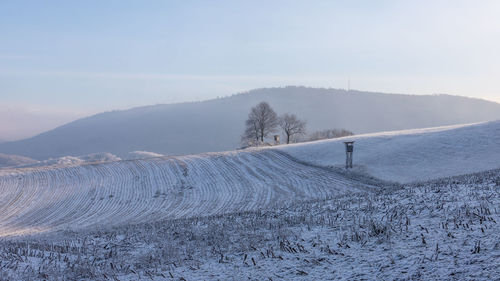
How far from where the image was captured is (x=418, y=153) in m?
41.6

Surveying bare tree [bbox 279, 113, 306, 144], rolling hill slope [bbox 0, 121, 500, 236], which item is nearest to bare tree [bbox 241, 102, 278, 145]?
bare tree [bbox 279, 113, 306, 144]

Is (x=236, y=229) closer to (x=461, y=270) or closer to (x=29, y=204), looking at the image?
(x=461, y=270)

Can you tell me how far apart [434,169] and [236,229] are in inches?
1144

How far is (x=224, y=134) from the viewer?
186 metres

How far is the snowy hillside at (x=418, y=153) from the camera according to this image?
117 feet

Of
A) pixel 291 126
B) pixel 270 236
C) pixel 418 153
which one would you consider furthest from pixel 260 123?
pixel 270 236

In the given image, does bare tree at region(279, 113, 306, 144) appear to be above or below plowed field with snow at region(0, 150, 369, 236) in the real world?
above

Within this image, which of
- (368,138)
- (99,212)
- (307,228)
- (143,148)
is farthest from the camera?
(143,148)

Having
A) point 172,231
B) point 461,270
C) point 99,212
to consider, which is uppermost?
point 461,270

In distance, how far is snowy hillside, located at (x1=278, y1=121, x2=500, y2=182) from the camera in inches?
1410

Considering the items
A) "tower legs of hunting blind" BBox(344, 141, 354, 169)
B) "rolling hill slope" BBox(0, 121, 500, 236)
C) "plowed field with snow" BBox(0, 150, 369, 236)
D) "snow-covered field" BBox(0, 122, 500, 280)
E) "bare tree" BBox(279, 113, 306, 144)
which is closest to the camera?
"snow-covered field" BBox(0, 122, 500, 280)

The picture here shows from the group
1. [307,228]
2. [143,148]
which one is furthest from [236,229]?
[143,148]

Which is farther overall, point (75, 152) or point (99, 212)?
point (75, 152)

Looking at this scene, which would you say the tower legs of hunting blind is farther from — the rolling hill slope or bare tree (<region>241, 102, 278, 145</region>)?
bare tree (<region>241, 102, 278, 145</region>)
